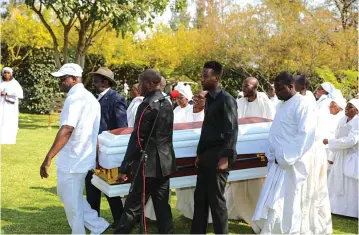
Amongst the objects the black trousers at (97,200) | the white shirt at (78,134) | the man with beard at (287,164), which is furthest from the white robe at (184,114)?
the white shirt at (78,134)

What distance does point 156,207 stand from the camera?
5.66 metres

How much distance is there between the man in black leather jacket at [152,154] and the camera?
5.28 metres

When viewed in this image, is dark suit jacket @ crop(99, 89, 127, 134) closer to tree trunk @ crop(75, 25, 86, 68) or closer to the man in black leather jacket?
the man in black leather jacket

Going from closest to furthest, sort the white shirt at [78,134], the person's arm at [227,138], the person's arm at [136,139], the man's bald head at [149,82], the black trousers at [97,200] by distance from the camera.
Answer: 1. the person's arm at [136,139]
2. the person's arm at [227,138]
3. the man's bald head at [149,82]
4. the white shirt at [78,134]
5. the black trousers at [97,200]

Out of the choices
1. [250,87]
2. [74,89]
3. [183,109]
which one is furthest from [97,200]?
[250,87]

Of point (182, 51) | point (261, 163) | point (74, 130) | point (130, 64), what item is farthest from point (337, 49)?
point (74, 130)

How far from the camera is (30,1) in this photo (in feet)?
59.1

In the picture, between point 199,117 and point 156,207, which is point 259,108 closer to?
point 199,117

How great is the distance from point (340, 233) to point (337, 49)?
48.4ft

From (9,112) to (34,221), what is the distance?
817 cm

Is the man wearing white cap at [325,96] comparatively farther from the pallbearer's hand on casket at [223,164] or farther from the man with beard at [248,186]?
the pallbearer's hand on casket at [223,164]

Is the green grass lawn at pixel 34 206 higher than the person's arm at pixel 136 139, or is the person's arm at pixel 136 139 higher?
the person's arm at pixel 136 139

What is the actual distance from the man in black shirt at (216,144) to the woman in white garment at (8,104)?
32.1ft

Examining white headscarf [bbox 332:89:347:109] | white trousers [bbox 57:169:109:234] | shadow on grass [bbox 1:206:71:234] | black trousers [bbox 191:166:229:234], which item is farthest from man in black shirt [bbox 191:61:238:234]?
white headscarf [bbox 332:89:347:109]
